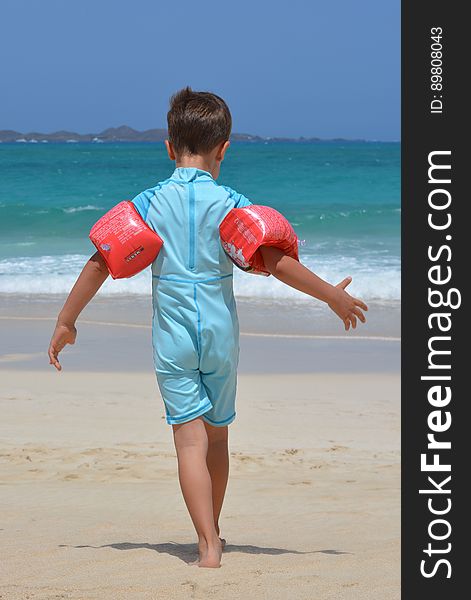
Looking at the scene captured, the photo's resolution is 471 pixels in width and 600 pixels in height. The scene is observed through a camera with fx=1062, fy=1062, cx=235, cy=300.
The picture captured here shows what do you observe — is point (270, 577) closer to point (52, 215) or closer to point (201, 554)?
point (201, 554)

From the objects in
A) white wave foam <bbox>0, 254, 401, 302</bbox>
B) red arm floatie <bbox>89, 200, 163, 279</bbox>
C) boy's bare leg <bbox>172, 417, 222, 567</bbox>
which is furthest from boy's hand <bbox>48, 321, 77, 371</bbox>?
white wave foam <bbox>0, 254, 401, 302</bbox>

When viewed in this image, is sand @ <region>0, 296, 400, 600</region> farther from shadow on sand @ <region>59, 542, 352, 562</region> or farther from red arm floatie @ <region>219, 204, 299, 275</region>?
red arm floatie @ <region>219, 204, 299, 275</region>

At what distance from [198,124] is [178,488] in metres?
2.20

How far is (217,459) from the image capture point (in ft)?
12.8

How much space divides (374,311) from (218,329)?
8.24m

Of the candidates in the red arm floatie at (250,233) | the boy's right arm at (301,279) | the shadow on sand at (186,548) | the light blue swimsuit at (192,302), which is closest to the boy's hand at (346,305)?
the boy's right arm at (301,279)

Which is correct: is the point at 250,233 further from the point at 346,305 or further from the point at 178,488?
the point at 178,488

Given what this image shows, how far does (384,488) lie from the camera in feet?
17.5

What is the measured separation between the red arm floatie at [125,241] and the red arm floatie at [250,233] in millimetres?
243

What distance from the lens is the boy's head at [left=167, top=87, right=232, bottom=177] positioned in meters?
3.71

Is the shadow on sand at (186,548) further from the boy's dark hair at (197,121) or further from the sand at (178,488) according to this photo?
the boy's dark hair at (197,121)

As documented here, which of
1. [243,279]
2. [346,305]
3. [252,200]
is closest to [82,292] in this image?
[346,305]

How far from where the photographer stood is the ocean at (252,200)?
13796mm

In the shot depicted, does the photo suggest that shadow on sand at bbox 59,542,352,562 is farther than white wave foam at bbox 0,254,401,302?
No
